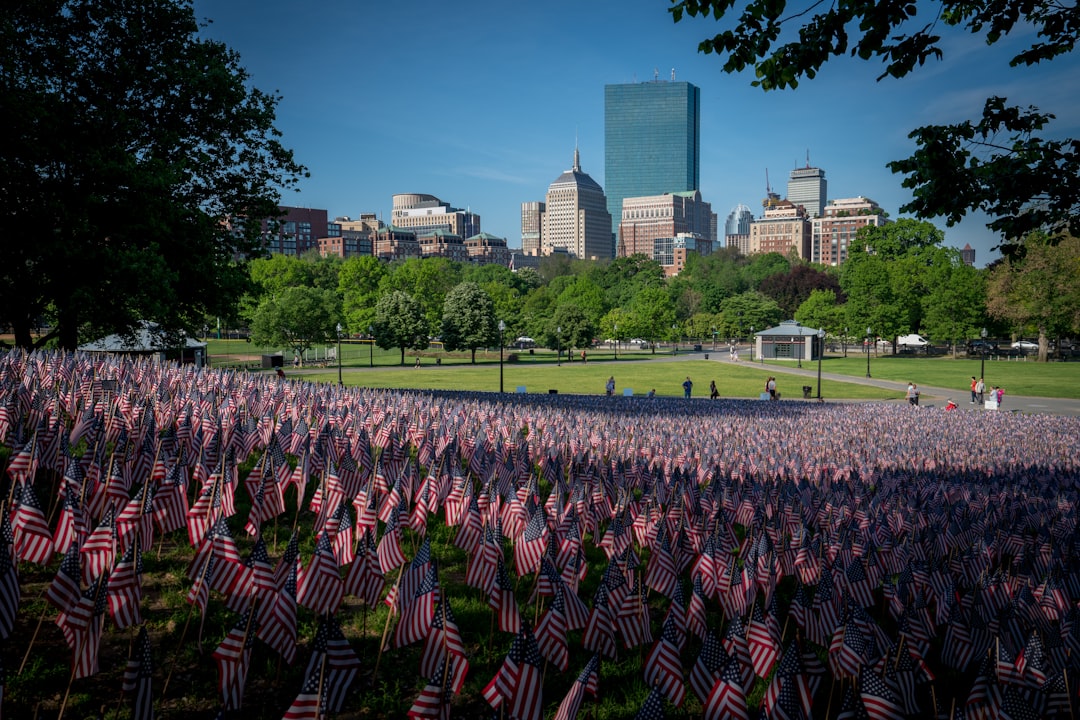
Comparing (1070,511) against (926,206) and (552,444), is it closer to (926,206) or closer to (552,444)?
(926,206)

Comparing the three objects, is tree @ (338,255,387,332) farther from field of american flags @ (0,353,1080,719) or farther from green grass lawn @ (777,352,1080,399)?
field of american flags @ (0,353,1080,719)

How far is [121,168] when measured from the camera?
72.8 ft

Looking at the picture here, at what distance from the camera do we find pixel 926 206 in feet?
38.1

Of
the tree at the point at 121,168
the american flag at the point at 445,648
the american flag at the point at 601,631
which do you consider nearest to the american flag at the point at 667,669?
the american flag at the point at 601,631

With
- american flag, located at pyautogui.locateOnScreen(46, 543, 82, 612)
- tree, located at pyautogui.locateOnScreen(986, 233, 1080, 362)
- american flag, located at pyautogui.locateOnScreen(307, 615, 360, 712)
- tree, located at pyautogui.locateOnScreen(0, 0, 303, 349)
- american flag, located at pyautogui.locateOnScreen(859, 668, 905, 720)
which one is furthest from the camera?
tree, located at pyautogui.locateOnScreen(986, 233, 1080, 362)

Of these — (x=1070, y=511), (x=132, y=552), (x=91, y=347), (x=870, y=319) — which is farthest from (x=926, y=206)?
(x=870, y=319)

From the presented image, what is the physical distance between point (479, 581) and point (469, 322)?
70583 mm

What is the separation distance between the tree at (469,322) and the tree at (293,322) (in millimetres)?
13262

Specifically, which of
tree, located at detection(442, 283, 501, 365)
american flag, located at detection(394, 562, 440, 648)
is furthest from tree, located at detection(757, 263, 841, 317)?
american flag, located at detection(394, 562, 440, 648)

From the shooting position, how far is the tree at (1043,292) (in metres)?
68.3

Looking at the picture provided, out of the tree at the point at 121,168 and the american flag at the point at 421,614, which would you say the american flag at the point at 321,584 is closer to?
the american flag at the point at 421,614

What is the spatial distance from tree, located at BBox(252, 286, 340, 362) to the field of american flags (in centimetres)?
5609

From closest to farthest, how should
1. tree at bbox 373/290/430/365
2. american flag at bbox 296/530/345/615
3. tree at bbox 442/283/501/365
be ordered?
american flag at bbox 296/530/345/615
tree at bbox 373/290/430/365
tree at bbox 442/283/501/365

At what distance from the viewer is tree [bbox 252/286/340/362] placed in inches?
2736
